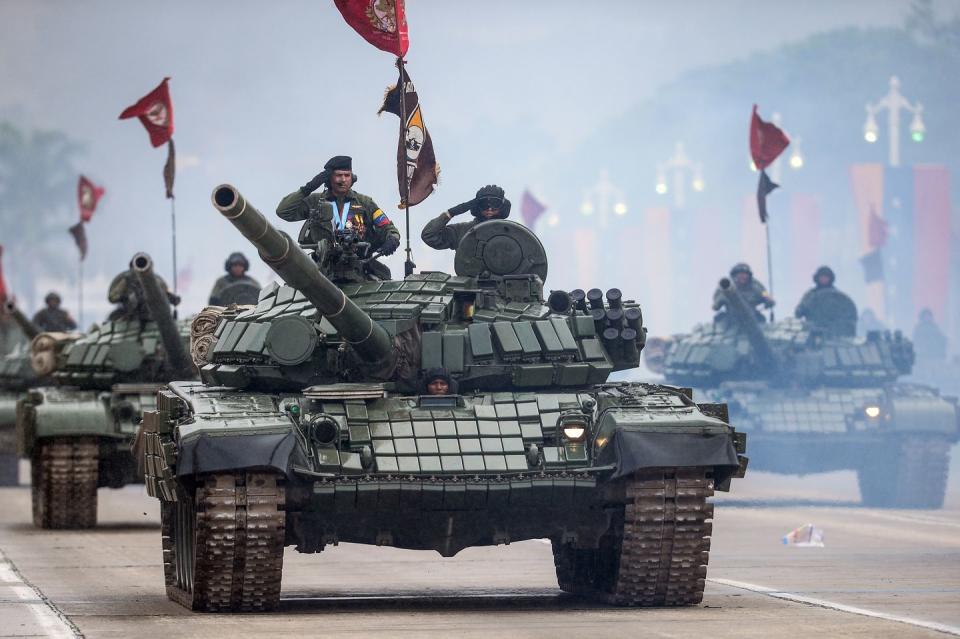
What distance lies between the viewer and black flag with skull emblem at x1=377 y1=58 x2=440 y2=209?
75.6ft

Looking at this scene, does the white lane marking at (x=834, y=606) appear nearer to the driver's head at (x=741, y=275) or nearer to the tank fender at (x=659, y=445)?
the tank fender at (x=659, y=445)

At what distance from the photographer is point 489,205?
2095cm

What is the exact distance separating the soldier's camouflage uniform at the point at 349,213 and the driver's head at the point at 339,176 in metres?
0.06

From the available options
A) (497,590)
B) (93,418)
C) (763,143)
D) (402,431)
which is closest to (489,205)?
(497,590)

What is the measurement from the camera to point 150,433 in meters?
19.2

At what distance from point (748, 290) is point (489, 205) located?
1593 centimetres

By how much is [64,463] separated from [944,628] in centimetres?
1564

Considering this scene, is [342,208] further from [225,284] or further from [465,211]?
Answer: [225,284]

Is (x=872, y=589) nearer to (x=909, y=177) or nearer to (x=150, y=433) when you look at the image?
(x=150, y=433)

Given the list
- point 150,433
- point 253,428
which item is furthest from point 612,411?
point 150,433

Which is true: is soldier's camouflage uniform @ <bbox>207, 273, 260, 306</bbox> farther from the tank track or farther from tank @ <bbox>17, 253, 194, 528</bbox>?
the tank track

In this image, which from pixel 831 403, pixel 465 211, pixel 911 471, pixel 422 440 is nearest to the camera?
pixel 422 440

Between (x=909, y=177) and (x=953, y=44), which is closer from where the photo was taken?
(x=953, y=44)

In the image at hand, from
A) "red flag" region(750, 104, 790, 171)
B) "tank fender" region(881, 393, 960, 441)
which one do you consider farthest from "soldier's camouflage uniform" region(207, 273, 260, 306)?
"red flag" region(750, 104, 790, 171)
